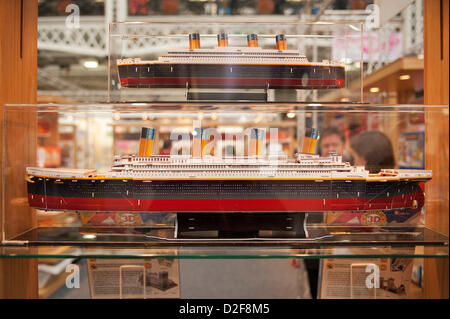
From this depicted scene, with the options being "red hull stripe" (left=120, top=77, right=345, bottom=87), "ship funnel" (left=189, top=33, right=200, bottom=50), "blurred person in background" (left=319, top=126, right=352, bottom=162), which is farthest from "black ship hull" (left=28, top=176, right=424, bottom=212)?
"ship funnel" (left=189, top=33, right=200, bottom=50)

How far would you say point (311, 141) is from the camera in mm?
2416

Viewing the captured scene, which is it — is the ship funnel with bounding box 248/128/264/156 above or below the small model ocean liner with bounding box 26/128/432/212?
above

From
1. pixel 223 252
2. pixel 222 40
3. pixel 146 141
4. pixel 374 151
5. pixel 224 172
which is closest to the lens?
pixel 223 252

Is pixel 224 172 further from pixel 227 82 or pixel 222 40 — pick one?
pixel 222 40

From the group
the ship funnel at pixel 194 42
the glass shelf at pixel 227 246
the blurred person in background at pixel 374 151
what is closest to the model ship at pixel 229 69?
the ship funnel at pixel 194 42

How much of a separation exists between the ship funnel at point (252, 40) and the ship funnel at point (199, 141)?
2.43ft

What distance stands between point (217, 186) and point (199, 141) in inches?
14.2

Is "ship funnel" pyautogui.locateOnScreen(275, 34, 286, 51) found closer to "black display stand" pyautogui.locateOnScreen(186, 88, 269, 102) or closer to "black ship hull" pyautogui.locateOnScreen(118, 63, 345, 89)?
"black ship hull" pyautogui.locateOnScreen(118, 63, 345, 89)

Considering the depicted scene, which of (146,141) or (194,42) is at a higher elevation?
(194,42)

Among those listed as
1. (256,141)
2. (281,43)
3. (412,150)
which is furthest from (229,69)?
(412,150)

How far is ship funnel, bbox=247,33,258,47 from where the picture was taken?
2486 millimetres

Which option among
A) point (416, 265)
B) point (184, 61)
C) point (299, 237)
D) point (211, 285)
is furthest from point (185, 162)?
point (416, 265)

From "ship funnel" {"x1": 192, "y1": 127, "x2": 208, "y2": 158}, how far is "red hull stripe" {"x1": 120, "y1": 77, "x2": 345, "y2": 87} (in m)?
0.35
